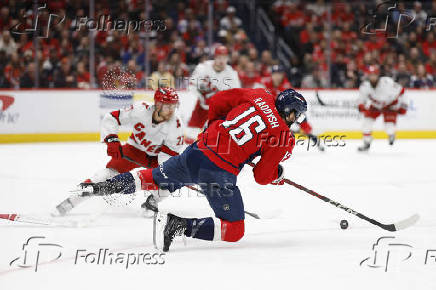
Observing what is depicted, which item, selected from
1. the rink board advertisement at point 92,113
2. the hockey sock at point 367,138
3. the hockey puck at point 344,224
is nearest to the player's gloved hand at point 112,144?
the hockey puck at point 344,224

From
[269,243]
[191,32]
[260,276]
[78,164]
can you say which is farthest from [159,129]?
[191,32]

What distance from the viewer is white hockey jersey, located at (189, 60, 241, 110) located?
288 inches

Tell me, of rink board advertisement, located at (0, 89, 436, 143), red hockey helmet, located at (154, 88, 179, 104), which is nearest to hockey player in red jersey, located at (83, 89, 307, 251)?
red hockey helmet, located at (154, 88, 179, 104)

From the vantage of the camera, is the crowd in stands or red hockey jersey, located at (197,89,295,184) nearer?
red hockey jersey, located at (197,89,295,184)

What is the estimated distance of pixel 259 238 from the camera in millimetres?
3973

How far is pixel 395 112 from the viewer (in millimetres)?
9430

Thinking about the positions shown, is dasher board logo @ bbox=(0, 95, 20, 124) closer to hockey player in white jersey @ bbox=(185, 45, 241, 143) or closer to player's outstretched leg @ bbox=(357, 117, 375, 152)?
hockey player in white jersey @ bbox=(185, 45, 241, 143)

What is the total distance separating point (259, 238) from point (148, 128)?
117 centimetres

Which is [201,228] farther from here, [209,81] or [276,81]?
[276,81]

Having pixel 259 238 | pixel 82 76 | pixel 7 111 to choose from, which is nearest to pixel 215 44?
pixel 82 76

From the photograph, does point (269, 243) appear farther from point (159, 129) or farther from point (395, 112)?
point (395, 112)

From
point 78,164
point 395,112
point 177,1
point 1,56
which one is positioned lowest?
point 78,164

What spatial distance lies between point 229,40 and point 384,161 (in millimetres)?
3932

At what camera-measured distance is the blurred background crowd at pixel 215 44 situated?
991 centimetres
